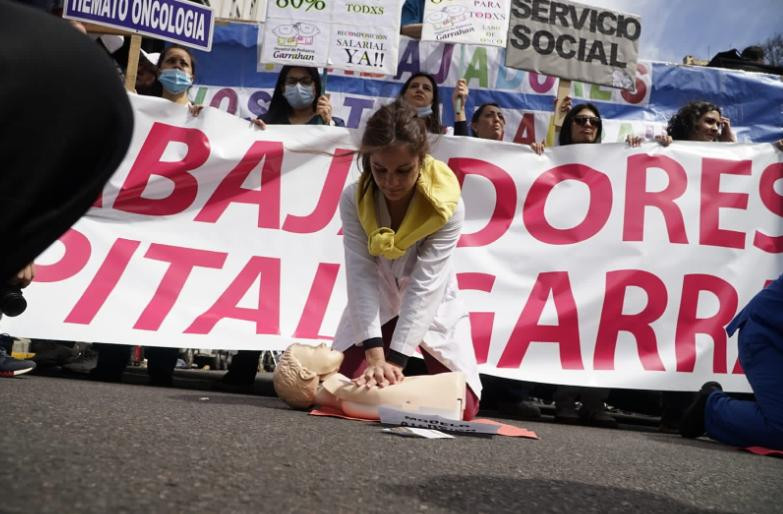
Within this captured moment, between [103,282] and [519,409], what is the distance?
226cm

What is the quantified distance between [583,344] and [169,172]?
2418 mm

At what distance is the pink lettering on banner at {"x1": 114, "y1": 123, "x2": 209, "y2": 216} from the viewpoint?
439cm

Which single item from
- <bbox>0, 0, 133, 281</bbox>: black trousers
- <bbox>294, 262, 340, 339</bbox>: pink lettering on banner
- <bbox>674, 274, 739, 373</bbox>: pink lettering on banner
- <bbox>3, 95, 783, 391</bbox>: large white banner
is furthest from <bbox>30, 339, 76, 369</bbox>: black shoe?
<bbox>0, 0, 133, 281</bbox>: black trousers

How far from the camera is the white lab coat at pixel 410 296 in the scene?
313 centimetres

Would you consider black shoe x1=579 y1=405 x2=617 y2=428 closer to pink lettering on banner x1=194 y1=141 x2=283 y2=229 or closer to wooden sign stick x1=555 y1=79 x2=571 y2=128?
wooden sign stick x1=555 y1=79 x2=571 y2=128

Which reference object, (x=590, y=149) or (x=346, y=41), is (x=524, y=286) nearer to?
(x=590, y=149)

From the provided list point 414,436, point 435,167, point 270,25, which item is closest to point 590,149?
point 435,167

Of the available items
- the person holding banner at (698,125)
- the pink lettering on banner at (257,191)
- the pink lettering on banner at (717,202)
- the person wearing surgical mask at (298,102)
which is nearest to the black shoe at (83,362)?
the pink lettering on banner at (257,191)

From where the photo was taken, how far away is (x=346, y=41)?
18.2 ft

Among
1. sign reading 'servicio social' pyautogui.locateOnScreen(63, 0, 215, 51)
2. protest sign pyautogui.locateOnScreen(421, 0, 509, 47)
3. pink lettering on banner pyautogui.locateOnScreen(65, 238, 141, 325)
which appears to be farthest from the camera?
protest sign pyautogui.locateOnScreen(421, 0, 509, 47)

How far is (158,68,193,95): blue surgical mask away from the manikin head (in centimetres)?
225

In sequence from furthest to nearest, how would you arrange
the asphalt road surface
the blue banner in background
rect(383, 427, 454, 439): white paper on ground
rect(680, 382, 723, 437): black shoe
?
1. the blue banner in background
2. rect(680, 382, 723, 437): black shoe
3. rect(383, 427, 454, 439): white paper on ground
4. the asphalt road surface

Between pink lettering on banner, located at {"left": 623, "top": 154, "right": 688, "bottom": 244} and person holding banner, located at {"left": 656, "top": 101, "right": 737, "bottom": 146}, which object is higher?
person holding banner, located at {"left": 656, "top": 101, "right": 737, "bottom": 146}

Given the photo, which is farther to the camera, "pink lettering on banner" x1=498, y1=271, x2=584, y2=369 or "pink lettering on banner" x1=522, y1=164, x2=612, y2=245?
"pink lettering on banner" x1=522, y1=164, x2=612, y2=245
